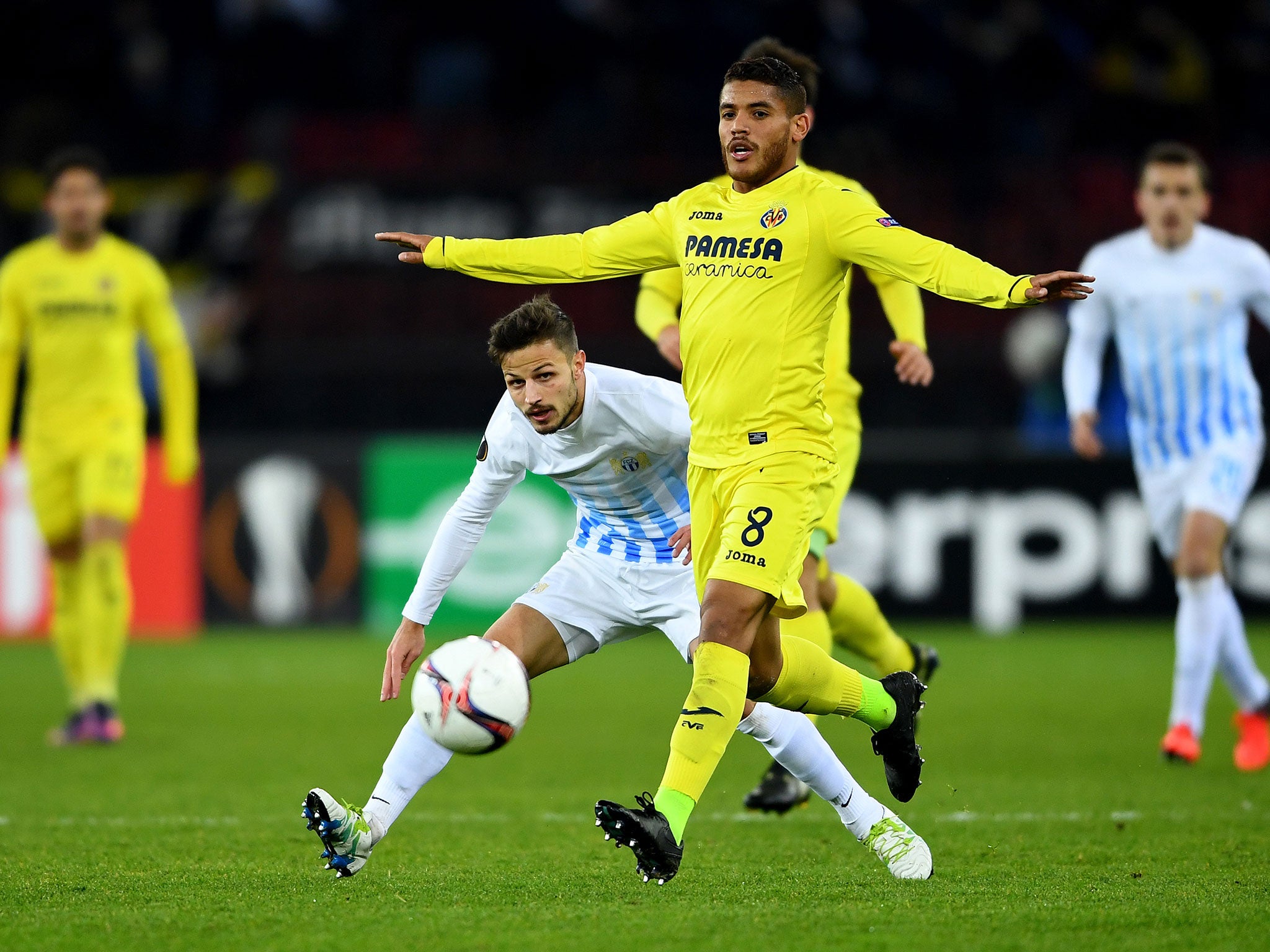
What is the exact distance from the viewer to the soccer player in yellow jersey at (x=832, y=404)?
6.11 meters

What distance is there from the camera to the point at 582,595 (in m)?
5.11

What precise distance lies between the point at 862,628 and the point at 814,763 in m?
1.82

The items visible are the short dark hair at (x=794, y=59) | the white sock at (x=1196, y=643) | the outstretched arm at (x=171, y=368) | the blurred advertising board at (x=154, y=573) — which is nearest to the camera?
the short dark hair at (x=794, y=59)

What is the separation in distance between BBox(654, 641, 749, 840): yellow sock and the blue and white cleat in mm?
784

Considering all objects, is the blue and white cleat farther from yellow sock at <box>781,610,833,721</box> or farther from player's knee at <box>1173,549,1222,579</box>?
player's knee at <box>1173,549,1222,579</box>

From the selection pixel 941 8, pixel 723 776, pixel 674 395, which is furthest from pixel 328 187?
pixel 674 395

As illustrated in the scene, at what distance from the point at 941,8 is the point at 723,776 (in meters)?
11.0

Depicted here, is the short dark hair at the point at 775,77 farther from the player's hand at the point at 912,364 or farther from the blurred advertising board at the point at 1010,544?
the blurred advertising board at the point at 1010,544

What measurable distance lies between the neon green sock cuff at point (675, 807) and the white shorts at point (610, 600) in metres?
0.63

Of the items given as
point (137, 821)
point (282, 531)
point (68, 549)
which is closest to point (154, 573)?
point (282, 531)

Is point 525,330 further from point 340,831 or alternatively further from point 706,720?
point 340,831

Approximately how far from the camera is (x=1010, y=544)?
483 inches

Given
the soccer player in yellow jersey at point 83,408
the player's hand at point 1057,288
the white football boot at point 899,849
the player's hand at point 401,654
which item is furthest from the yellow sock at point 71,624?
the player's hand at point 1057,288

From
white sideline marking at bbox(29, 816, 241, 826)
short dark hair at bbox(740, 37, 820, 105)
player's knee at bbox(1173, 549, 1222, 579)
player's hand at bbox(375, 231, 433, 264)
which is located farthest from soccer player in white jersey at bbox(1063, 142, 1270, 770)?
white sideline marking at bbox(29, 816, 241, 826)
